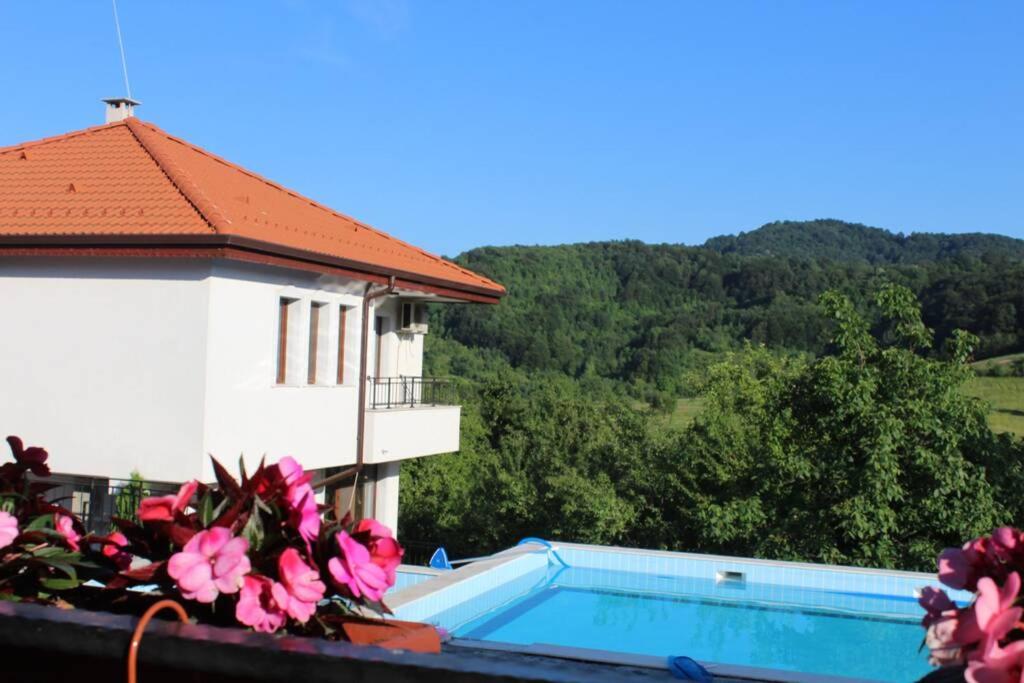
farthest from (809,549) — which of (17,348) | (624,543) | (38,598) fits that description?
(38,598)

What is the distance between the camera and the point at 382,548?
2070mm

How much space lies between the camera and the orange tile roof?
45.1ft

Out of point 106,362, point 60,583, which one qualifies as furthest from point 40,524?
point 106,362

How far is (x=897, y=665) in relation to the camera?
15.2 m

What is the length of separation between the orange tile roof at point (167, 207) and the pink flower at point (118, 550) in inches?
435

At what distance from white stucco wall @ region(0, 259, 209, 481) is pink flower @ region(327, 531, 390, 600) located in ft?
38.9

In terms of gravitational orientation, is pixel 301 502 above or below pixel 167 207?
below

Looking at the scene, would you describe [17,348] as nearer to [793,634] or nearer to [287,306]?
[287,306]

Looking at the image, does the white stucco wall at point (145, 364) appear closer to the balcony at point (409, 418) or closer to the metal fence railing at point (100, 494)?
the metal fence railing at point (100, 494)

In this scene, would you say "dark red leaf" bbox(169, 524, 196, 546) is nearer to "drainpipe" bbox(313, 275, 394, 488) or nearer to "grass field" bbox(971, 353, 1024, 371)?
"drainpipe" bbox(313, 275, 394, 488)

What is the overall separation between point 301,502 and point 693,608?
1631 cm

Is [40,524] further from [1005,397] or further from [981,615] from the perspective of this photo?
[1005,397]

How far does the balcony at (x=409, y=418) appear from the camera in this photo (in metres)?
17.1

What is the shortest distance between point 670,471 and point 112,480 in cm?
1266
